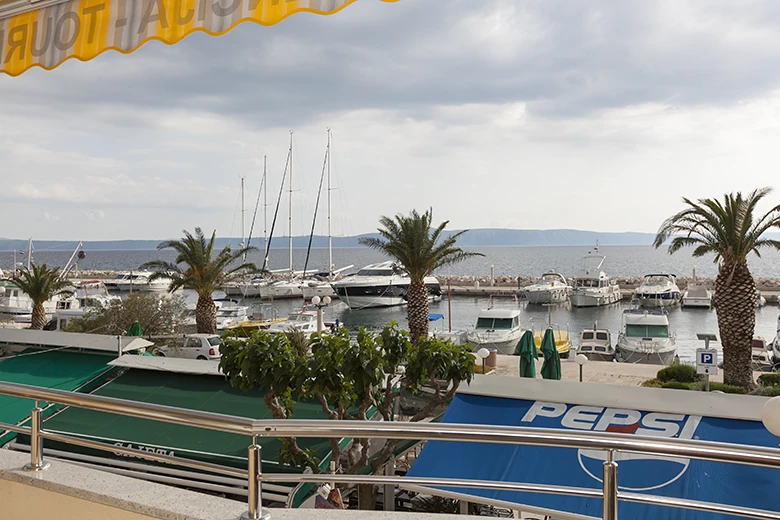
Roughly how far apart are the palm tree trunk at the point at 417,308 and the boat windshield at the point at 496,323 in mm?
6165

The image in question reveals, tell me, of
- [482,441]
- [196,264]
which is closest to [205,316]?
[196,264]

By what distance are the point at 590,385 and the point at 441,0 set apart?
210 inches

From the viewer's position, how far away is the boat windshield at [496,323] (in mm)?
30281

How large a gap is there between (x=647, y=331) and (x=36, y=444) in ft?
94.6

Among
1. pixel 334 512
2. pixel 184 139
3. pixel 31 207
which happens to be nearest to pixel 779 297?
pixel 184 139

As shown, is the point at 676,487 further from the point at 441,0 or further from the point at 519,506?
the point at 441,0

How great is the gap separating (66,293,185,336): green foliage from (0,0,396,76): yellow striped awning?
71.0 ft

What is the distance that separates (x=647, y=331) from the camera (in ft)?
92.9

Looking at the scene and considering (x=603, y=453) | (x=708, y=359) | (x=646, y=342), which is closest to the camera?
(x=603, y=453)

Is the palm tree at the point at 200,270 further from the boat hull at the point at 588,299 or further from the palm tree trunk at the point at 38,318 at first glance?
the boat hull at the point at 588,299

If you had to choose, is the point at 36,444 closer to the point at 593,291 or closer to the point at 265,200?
the point at 593,291

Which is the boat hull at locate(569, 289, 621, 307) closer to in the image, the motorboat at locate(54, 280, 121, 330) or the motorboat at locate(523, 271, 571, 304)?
the motorboat at locate(523, 271, 571, 304)

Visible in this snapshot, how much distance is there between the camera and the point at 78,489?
269 cm

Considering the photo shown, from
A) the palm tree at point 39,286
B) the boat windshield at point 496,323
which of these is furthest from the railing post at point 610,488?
the palm tree at point 39,286
